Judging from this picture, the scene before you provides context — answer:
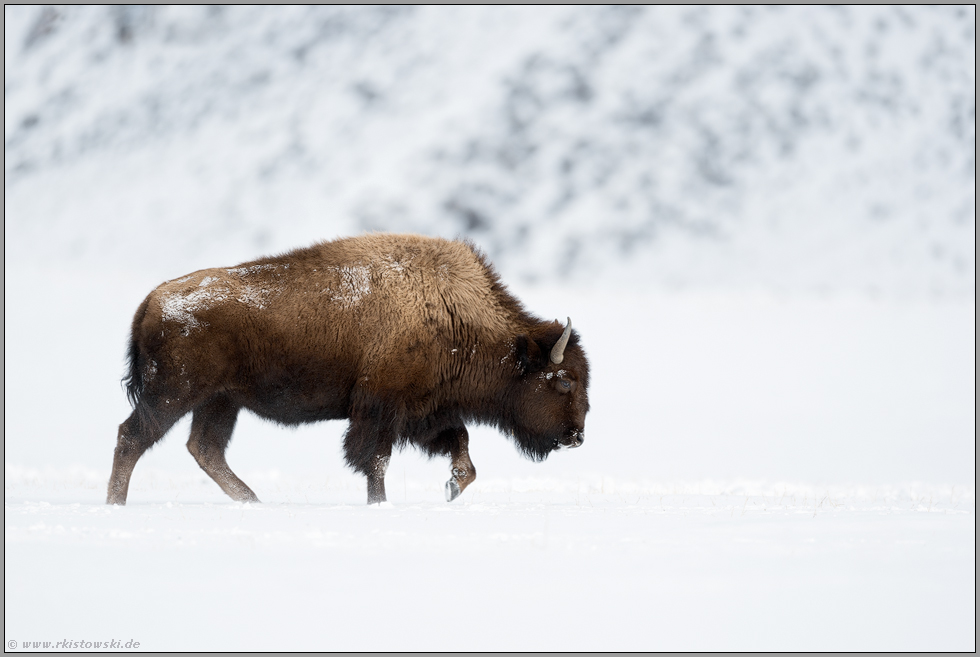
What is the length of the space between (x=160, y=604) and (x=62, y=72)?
172 feet

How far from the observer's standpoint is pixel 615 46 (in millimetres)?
45625

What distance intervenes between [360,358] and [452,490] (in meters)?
1.32

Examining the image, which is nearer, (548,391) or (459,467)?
(459,467)

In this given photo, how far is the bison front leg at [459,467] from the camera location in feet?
28.2

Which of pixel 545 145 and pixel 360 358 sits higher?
pixel 545 145

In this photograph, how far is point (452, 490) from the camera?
28.1 feet

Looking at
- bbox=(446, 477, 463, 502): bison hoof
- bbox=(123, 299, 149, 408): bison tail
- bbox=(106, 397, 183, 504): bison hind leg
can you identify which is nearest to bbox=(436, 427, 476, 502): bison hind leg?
bbox=(446, 477, 463, 502): bison hoof

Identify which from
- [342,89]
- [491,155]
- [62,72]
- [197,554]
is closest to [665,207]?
[491,155]

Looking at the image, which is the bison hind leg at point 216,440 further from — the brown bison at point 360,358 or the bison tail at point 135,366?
the bison tail at point 135,366

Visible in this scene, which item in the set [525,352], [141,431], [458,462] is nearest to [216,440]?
[141,431]

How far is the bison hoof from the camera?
28.1 ft

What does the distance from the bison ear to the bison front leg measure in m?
0.76

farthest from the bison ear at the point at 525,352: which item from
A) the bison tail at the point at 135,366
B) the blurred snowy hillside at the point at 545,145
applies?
the blurred snowy hillside at the point at 545,145

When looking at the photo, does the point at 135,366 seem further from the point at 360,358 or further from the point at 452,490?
the point at 452,490
